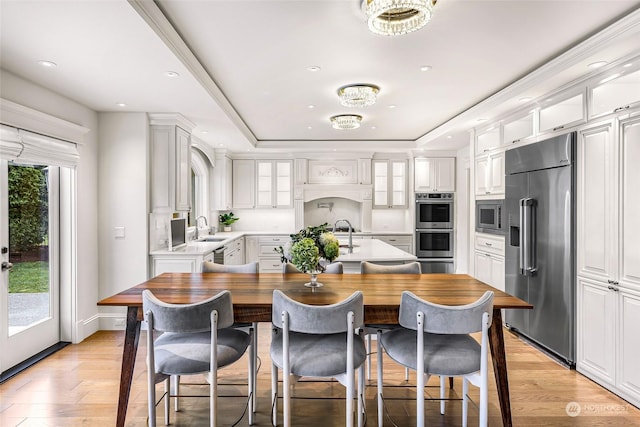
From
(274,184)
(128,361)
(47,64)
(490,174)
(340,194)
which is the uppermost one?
(47,64)

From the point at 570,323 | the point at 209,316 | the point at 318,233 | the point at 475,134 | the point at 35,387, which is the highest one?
the point at 475,134

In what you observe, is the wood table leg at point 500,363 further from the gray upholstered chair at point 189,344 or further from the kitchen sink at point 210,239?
the kitchen sink at point 210,239

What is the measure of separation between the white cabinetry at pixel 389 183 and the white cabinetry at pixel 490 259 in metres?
2.56

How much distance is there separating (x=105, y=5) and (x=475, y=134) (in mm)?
4383

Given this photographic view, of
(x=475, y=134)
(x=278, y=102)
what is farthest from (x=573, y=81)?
(x=278, y=102)

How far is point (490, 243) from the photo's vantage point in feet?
14.7

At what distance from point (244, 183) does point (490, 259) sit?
15.3 ft

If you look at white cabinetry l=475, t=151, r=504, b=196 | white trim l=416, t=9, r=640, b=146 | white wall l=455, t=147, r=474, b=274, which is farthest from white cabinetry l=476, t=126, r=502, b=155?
white wall l=455, t=147, r=474, b=274

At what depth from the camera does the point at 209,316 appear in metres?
1.90

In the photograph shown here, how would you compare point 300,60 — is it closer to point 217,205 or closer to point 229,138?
point 229,138

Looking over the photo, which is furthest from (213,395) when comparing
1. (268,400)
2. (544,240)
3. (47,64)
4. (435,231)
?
(435,231)

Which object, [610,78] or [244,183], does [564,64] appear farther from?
[244,183]

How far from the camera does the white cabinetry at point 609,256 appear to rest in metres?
2.52

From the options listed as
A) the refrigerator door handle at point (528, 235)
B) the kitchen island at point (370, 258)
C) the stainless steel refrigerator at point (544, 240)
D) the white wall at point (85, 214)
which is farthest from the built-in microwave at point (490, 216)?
the white wall at point (85, 214)
